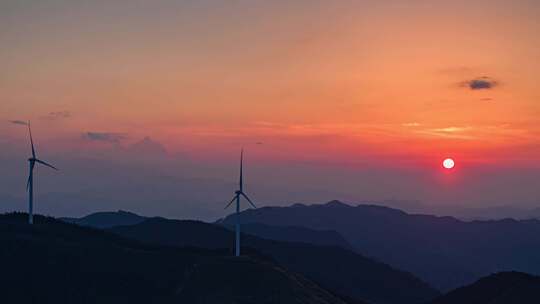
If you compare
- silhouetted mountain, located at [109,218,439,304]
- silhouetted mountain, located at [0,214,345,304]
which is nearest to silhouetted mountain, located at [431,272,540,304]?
silhouetted mountain, located at [0,214,345,304]

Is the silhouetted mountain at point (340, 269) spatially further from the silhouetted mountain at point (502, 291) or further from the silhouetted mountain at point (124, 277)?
the silhouetted mountain at point (124, 277)

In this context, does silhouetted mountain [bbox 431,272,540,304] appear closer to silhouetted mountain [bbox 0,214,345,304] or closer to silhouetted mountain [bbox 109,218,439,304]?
silhouetted mountain [bbox 0,214,345,304]

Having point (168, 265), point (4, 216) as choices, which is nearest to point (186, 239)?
point (4, 216)

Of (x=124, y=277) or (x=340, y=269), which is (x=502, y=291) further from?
(x=124, y=277)

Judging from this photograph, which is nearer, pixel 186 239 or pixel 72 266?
pixel 72 266

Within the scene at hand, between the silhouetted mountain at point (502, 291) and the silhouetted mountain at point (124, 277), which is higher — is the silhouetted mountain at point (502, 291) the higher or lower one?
the lower one

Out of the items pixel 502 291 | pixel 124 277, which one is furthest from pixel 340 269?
pixel 124 277

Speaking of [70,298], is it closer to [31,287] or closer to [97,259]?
[31,287]

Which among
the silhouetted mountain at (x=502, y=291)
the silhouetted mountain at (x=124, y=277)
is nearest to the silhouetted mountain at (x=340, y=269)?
the silhouetted mountain at (x=502, y=291)
